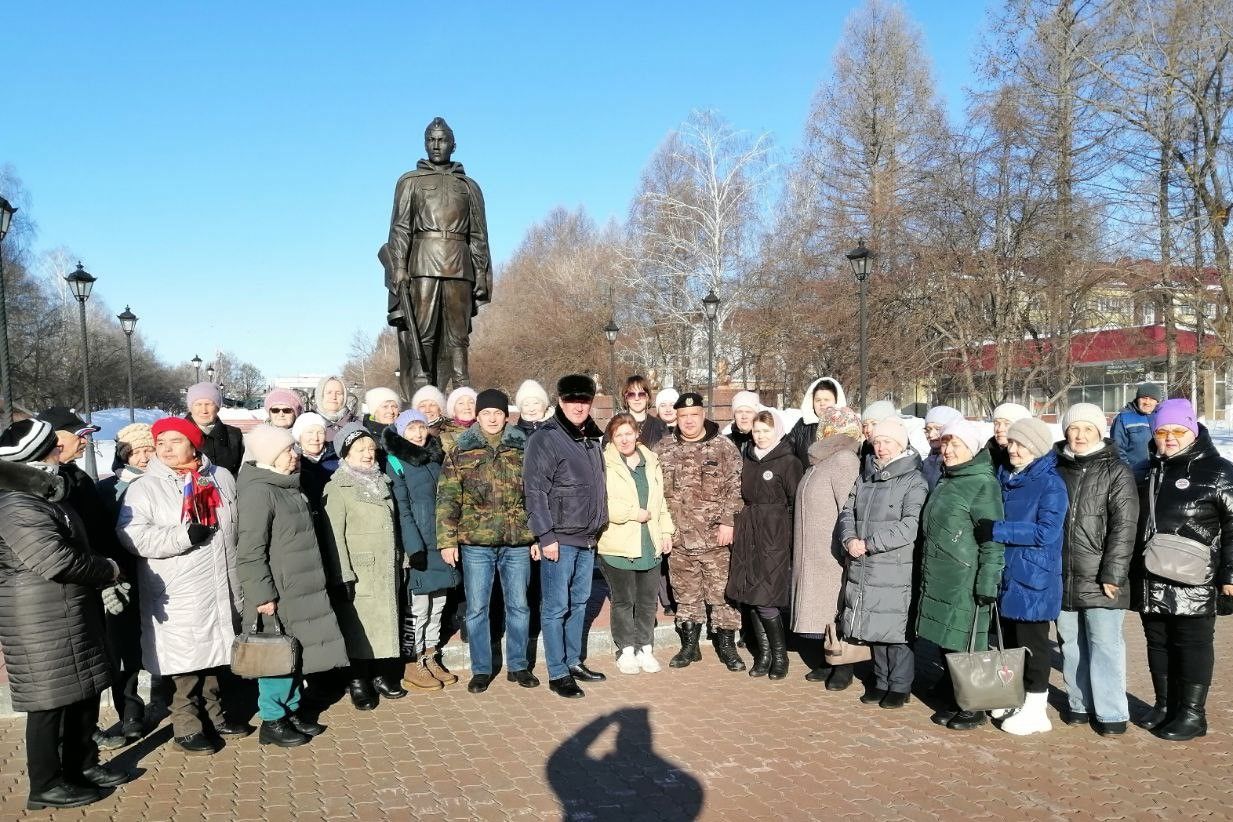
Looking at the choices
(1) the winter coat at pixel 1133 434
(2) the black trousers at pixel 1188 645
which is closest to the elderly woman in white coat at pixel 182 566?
(2) the black trousers at pixel 1188 645

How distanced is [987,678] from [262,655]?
150 inches

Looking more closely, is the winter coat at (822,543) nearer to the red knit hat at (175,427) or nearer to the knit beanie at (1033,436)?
the knit beanie at (1033,436)

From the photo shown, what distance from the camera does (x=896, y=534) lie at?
5.09 meters

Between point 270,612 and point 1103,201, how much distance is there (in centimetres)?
2268

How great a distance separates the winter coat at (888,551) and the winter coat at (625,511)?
133cm

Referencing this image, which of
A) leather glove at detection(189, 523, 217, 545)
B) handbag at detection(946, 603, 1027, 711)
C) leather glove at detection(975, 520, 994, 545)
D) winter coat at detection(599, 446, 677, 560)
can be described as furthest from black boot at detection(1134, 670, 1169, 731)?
leather glove at detection(189, 523, 217, 545)

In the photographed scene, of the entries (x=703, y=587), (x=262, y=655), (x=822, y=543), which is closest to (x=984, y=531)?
(x=822, y=543)

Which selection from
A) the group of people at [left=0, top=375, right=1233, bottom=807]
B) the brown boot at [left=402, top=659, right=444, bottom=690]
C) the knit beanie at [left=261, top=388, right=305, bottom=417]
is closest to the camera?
the group of people at [left=0, top=375, right=1233, bottom=807]

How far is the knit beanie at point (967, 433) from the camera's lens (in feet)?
16.0

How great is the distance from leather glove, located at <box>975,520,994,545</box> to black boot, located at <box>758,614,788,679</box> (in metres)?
1.64

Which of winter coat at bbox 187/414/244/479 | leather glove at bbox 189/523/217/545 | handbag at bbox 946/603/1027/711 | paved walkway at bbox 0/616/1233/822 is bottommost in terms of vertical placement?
paved walkway at bbox 0/616/1233/822

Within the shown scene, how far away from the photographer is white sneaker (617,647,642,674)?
5.99 meters

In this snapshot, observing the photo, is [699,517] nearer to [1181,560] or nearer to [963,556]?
[963,556]

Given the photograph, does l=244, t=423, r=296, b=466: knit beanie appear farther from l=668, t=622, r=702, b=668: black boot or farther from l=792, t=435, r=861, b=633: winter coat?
l=792, t=435, r=861, b=633: winter coat
